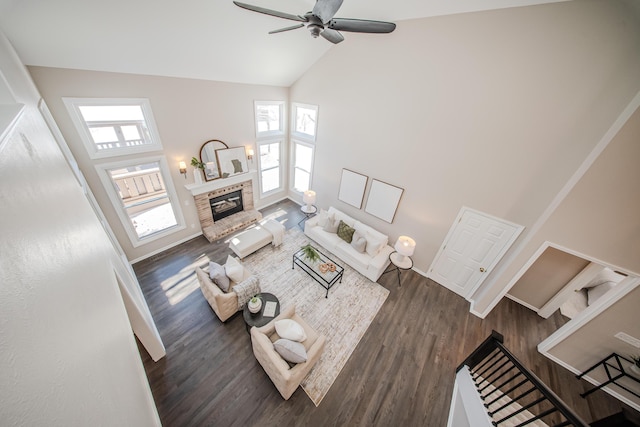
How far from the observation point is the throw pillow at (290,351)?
292 cm

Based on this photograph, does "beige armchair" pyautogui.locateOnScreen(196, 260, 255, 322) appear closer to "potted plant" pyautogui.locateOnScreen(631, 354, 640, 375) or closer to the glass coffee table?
the glass coffee table

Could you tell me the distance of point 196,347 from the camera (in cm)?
349

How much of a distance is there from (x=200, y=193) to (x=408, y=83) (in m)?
5.25

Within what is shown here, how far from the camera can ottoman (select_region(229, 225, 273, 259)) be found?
506 centimetres

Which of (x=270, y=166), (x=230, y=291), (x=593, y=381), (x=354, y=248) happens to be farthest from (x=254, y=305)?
(x=593, y=381)

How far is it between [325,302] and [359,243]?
154 centimetres

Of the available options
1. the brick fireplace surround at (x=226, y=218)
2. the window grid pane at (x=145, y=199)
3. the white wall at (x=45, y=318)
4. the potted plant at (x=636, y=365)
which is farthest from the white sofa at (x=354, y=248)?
the white wall at (x=45, y=318)

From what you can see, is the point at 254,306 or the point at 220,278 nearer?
the point at 254,306

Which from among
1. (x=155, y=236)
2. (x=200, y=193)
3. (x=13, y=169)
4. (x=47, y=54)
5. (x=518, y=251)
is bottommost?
(x=155, y=236)

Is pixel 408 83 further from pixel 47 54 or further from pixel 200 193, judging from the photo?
pixel 47 54

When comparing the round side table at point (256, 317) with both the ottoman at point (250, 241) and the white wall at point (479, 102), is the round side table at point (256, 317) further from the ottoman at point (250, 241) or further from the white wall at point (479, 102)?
the white wall at point (479, 102)

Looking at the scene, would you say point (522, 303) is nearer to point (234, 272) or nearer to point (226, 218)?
point (234, 272)

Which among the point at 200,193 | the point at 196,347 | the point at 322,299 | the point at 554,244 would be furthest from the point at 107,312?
the point at 554,244

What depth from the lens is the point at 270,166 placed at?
6.90m
